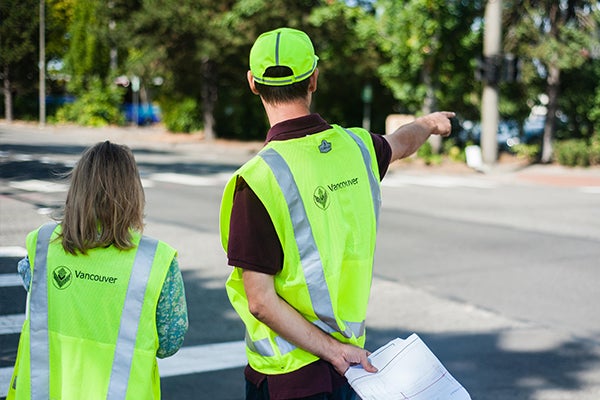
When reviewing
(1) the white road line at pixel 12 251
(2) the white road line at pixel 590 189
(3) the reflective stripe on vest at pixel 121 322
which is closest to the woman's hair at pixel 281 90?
(3) the reflective stripe on vest at pixel 121 322

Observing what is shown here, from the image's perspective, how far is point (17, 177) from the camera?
51.4 ft

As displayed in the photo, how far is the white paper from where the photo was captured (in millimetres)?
2205

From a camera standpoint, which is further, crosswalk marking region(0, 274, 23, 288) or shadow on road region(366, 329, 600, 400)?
crosswalk marking region(0, 274, 23, 288)

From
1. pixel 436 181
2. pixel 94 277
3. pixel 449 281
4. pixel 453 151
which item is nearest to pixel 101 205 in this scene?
pixel 94 277

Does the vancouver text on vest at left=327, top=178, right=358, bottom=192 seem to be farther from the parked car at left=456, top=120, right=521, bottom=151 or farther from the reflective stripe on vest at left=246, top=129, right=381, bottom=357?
the parked car at left=456, top=120, right=521, bottom=151

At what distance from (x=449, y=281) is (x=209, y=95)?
27.6m

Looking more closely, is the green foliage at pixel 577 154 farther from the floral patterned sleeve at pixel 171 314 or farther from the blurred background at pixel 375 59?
the floral patterned sleeve at pixel 171 314

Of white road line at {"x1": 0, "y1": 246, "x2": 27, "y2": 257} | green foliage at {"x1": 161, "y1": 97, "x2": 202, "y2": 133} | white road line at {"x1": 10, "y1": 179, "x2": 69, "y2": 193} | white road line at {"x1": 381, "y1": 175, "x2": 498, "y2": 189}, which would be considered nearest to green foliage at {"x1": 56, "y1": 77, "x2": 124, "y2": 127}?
green foliage at {"x1": 161, "y1": 97, "x2": 202, "y2": 133}

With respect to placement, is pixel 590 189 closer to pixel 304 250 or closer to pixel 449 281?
pixel 449 281

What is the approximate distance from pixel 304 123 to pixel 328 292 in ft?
1.61

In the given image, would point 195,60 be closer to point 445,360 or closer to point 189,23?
point 189,23

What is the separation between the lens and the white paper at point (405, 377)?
2.21m

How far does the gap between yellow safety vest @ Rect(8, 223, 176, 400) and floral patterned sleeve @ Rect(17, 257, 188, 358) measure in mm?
41

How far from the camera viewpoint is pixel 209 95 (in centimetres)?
3466
